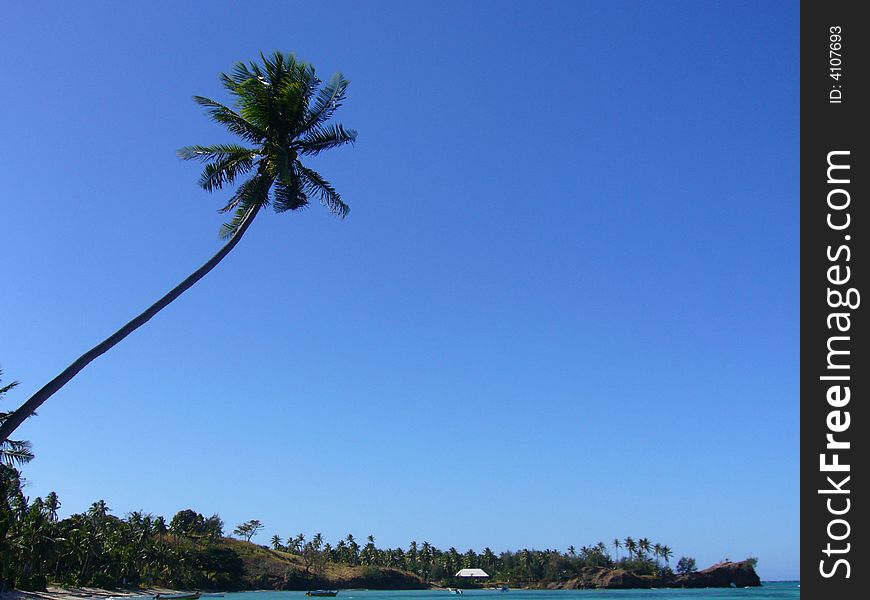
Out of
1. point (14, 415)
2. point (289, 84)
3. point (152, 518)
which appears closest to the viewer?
point (14, 415)

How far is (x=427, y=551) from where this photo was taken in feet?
587

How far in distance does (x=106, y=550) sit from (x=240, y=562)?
3845 cm

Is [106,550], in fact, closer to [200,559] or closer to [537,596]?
[200,559]

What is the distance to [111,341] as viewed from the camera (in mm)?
16266

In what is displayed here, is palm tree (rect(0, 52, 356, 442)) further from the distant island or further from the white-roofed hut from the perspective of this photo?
the white-roofed hut

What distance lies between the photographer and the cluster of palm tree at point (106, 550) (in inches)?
2648

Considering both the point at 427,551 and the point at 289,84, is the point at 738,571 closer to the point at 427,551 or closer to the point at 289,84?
the point at 427,551

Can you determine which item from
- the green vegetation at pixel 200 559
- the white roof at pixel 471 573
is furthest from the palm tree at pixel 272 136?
the white roof at pixel 471 573

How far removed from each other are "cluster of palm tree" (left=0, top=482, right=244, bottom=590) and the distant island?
164 millimetres

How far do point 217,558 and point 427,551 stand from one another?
6542 centimetres

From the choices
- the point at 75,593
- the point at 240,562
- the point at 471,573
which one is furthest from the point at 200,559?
the point at 471,573

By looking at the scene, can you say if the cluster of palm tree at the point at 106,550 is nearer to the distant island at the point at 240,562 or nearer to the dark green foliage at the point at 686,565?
the distant island at the point at 240,562

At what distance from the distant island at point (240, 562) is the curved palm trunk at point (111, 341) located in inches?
987
